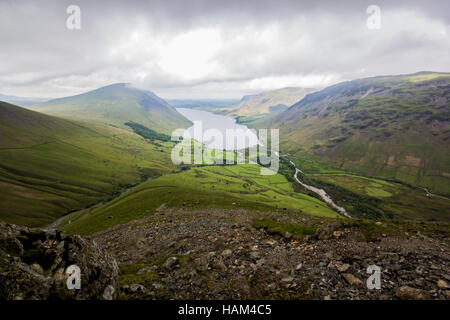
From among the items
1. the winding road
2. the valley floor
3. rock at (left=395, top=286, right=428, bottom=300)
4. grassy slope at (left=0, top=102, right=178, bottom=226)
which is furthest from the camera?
the winding road

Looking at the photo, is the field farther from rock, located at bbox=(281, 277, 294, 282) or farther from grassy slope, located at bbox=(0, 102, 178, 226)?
grassy slope, located at bbox=(0, 102, 178, 226)

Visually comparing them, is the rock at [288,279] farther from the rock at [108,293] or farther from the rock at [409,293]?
the rock at [108,293]

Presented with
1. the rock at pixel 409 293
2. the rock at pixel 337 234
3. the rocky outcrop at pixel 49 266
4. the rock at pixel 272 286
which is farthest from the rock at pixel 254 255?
the rocky outcrop at pixel 49 266

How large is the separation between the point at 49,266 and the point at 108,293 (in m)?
3.33

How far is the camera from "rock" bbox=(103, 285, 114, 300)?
10891mm

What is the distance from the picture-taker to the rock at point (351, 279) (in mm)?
11719

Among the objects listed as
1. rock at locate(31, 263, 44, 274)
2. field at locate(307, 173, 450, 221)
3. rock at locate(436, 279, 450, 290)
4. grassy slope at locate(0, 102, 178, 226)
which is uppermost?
rock at locate(31, 263, 44, 274)

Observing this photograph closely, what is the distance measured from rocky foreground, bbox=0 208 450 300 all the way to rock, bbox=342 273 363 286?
2.0 inches

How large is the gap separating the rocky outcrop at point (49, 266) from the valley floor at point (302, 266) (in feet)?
6.10

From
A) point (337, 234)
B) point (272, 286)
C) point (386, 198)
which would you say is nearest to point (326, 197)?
point (386, 198)

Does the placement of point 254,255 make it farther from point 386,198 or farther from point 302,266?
point 386,198

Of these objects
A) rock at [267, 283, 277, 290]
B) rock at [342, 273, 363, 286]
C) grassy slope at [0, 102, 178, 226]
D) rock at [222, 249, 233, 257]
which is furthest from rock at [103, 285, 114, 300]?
grassy slope at [0, 102, 178, 226]

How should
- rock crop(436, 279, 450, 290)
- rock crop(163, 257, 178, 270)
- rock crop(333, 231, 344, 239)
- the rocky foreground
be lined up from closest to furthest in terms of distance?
1. the rocky foreground
2. rock crop(436, 279, 450, 290)
3. rock crop(163, 257, 178, 270)
4. rock crop(333, 231, 344, 239)
